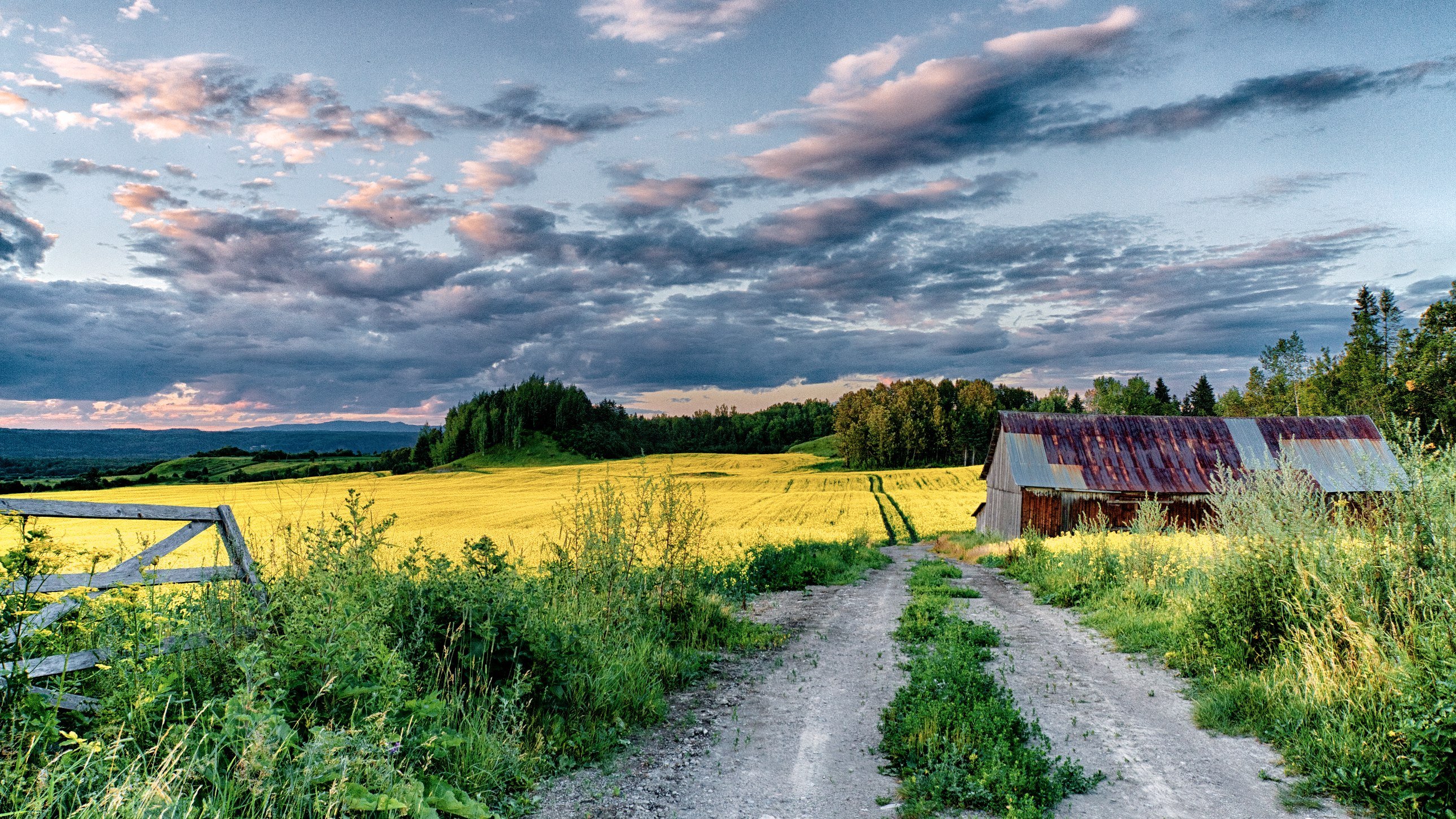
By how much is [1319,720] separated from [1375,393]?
91025 millimetres

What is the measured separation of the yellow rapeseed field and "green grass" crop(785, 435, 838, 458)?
36.8 metres

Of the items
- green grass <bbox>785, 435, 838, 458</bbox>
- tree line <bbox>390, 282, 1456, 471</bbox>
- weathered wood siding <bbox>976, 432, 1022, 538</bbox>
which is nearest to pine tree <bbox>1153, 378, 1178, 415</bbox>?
tree line <bbox>390, 282, 1456, 471</bbox>

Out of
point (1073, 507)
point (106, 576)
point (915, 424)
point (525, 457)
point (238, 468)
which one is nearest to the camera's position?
point (106, 576)


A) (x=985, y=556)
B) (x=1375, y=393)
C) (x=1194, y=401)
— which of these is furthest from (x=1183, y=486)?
(x=1194, y=401)

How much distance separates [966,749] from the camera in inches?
238

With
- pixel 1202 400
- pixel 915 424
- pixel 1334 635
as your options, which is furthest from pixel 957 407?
pixel 1334 635

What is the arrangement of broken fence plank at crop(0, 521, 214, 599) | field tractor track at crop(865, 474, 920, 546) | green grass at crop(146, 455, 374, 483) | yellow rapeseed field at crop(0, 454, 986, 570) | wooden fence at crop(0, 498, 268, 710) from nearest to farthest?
wooden fence at crop(0, 498, 268, 710) < broken fence plank at crop(0, 521, 214, 599) < yellow rapeseed field at crop(0, 454, 986, 570) < field tractor track at crop(865, 474, 920, 546) < green grass at crop(146, 455, 374, 483)

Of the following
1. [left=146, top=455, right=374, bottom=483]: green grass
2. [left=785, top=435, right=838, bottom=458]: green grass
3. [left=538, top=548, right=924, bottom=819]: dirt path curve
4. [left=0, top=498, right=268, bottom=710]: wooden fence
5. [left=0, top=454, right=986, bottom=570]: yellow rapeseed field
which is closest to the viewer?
[left=0, top=498, right=268, bottom=710]: wooden fence

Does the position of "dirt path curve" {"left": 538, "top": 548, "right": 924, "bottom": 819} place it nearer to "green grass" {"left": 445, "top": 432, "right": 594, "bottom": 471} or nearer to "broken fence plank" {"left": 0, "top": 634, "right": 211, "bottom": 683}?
"broken fence plank" {"left": 0, "top": 634, "right": 211, "bottom": 683}

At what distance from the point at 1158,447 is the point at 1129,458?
196 centimetres

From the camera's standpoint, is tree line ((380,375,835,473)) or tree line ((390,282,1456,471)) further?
tree line ((380,375,835,473))

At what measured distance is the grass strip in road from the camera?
5355mm

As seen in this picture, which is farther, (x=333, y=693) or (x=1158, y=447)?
(x=1158, y=447)

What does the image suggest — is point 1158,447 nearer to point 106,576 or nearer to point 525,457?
point 106,576
